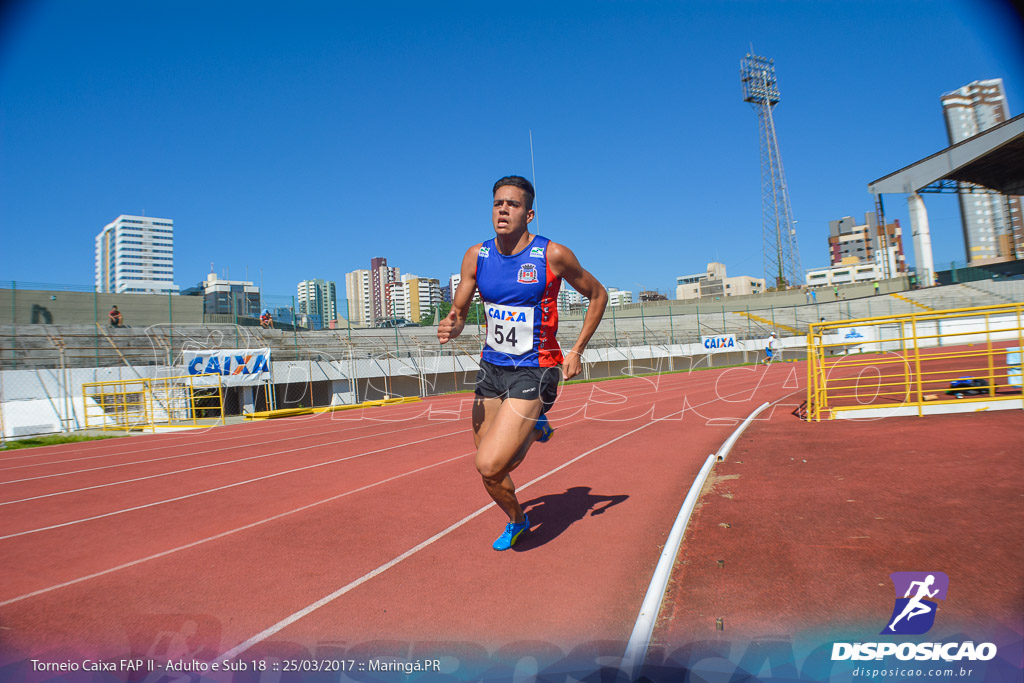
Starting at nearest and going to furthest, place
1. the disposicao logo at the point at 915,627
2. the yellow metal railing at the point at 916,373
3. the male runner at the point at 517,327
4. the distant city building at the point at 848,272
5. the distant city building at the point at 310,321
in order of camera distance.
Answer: the disposicao logo at the point at 915,627 → the male runner at the point at 517,327 → the yellow metal railing at the point at 916,373 → the distant city building at the point at 310,321 → the distant city building at the point at 848,272

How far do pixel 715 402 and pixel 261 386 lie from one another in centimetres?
1529

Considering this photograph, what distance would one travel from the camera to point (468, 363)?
26375mm

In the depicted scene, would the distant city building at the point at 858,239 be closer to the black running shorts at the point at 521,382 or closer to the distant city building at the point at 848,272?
the distant city building at the point at 848,272

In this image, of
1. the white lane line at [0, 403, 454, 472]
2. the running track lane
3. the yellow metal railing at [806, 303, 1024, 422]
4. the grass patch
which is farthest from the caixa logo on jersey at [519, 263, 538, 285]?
the grass patch

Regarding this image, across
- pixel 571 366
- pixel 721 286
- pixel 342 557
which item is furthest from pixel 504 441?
pixel 721 286

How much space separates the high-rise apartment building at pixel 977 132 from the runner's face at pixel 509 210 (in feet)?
257

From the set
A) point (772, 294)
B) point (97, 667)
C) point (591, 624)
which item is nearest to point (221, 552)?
point (97, 667)

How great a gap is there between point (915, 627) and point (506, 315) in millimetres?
2554

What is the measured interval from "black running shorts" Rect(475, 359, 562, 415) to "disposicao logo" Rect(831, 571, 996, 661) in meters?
1.88

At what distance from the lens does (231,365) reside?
1752cm

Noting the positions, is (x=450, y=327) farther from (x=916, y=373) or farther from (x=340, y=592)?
(x=916, y=373)

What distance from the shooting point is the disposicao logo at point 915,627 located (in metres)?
2.23

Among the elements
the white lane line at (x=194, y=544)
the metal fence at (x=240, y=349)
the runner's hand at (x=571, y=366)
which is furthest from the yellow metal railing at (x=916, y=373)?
the white lane line at (x=194, y=544)

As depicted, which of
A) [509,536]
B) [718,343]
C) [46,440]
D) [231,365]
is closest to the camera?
[509,536]
